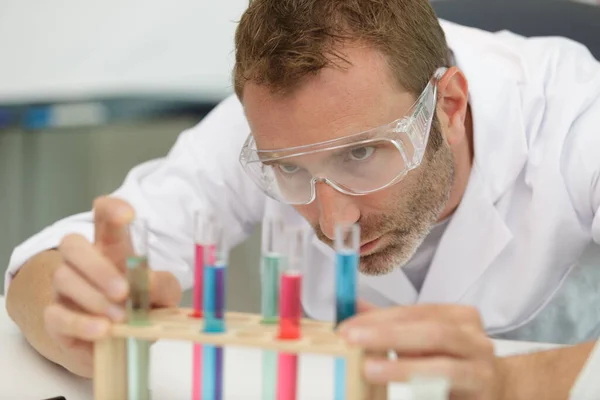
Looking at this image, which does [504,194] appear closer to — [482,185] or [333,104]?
[482,185]

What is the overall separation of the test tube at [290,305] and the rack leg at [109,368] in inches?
6.5

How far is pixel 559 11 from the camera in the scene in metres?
1.64

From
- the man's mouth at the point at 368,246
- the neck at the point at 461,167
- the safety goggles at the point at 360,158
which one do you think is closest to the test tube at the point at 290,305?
the safety goggles at the point at 360,158

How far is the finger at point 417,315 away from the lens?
0.68 m

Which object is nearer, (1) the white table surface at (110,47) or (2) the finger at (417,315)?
(2) the finger at (417,315)

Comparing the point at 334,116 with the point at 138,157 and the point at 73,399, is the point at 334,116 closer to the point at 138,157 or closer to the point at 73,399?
the point at 73,399

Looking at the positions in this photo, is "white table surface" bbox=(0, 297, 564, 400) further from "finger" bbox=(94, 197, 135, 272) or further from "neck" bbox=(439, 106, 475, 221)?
"neck" bbox=(439, 106, 475, 221)

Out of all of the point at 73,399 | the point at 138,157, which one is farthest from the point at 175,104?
the point at 73,399

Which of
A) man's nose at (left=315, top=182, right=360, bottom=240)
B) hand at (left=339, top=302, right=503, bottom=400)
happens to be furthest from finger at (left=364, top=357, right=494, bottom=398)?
man's nose at (left=315, top=182, right=360, bottom=240)

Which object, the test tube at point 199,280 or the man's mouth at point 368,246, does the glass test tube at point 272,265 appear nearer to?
the test tube at point 199,280

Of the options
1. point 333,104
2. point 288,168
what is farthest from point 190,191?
point 333,104

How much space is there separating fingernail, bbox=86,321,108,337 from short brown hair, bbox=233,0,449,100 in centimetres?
46

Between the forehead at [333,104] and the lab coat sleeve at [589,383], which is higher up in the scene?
the forehead at [333,104]

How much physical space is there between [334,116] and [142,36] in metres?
1.74
